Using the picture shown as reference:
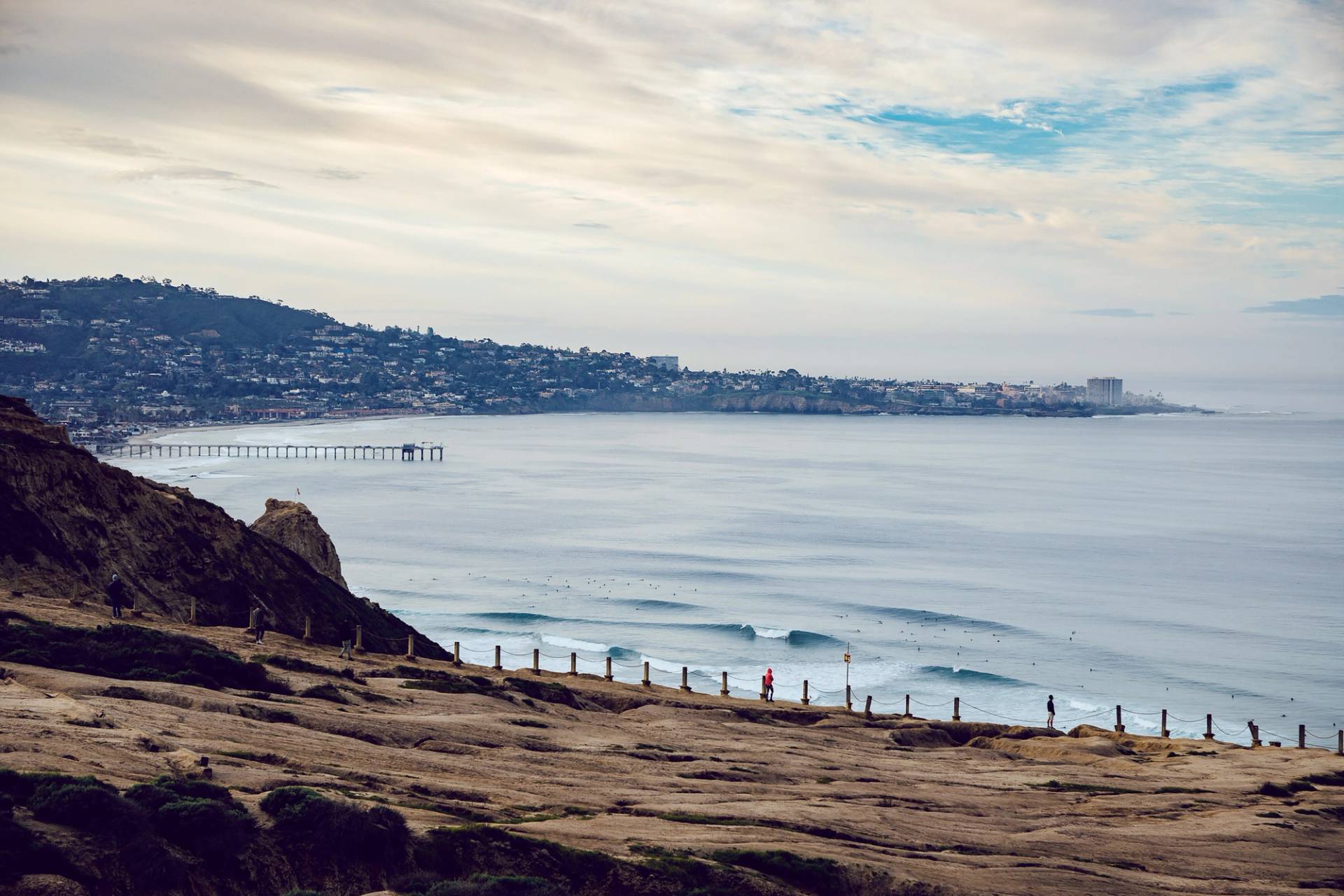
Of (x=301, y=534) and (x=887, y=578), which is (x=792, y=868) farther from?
(x=887, y=578)

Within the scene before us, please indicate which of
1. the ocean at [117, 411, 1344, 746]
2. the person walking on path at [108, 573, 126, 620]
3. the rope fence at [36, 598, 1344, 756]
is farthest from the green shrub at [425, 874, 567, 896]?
the ocean at [117, 411, 1344, 746]

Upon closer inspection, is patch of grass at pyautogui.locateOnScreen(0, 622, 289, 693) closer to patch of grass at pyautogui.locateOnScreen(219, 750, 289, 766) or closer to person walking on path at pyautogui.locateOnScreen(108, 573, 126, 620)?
person walking on path at pyautogui.locateOnScreen(108, 573, 126, 620)

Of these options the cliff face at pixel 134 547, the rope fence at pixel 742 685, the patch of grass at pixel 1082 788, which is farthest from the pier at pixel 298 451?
the patch of grass at pixel 1082 788

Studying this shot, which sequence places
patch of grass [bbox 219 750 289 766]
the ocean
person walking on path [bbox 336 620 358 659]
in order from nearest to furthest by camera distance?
patch of grass [bbox 219 750 289 766], person walking on path [bbox 336 620 358 659], the ocean

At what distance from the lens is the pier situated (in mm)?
139625

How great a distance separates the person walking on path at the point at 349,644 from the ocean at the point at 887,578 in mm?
11878

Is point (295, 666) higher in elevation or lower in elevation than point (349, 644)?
higher

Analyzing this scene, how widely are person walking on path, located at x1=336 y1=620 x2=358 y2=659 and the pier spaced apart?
112 metres

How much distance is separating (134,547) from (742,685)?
68.0ft

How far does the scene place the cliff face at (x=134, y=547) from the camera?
2755 cm

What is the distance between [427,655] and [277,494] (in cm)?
6294

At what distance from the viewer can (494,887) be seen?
11727 millimetres

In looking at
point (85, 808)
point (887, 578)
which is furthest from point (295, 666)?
point (887, 578)

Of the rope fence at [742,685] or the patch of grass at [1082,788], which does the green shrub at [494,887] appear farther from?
the rope fence at [742,685]
